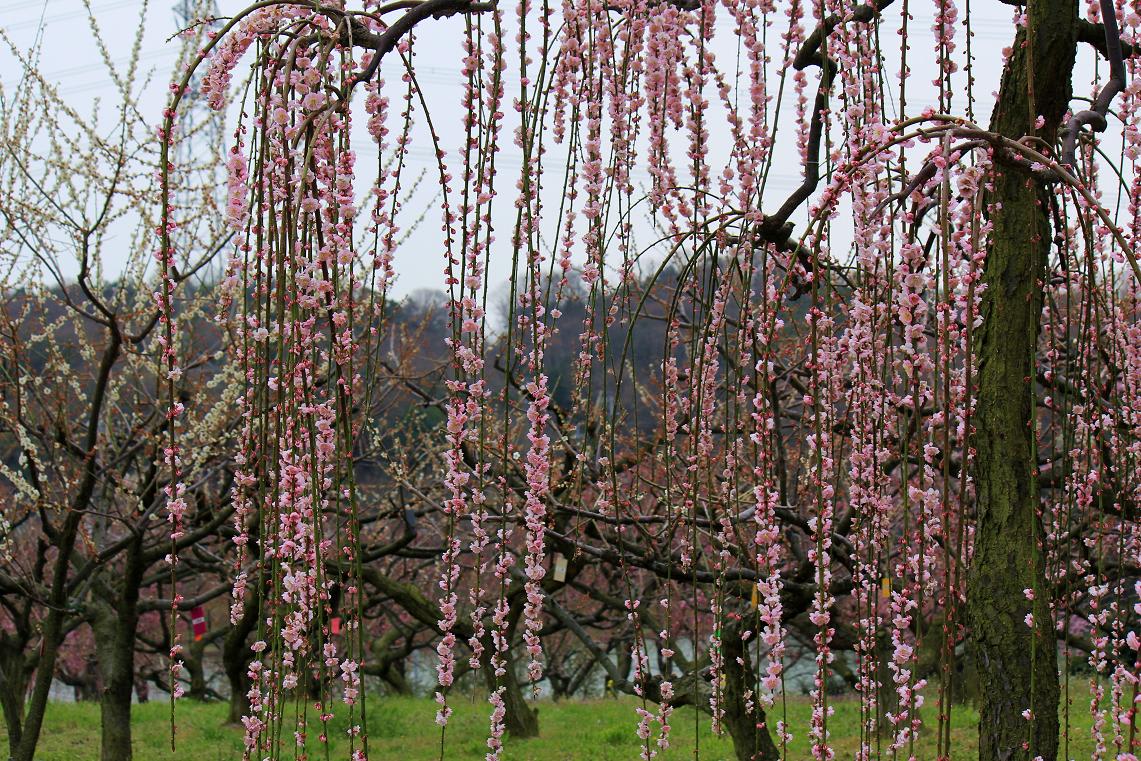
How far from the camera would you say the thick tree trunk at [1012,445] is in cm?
263

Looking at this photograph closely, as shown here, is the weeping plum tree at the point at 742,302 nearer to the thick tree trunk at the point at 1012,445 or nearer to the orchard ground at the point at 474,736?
the thick tree trunk at the point at 1012,445

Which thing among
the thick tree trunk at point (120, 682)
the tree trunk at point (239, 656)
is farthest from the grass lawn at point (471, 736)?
the thick tree trunk at point (120, 682)

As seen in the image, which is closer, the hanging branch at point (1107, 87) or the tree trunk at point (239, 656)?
the hanging branch at point (1107, 87)

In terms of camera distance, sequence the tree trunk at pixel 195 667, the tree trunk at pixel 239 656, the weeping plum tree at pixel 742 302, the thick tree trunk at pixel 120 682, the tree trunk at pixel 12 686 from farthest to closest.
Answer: the tree trunk at pixel 195 667 < the tree trunk at pixel 239 656 < the thick tree trunk at pixel 120 682 < the tree trunk at pixel 12 686 < the weeping plum tree at pixel 742 302

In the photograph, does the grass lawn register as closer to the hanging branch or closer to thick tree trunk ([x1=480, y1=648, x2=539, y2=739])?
thick tree trunk ([x1=480, y1=648, x2=539, y2=739])

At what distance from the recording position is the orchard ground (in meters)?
6.59

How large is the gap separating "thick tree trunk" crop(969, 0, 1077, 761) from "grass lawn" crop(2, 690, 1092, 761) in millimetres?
2941

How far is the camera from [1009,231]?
278cm

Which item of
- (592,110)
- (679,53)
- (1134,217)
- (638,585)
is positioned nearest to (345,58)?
(592,110)

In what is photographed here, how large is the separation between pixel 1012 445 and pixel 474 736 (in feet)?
18.4

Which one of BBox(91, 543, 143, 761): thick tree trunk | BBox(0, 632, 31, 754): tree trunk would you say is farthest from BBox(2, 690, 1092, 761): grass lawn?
BBox(0, 632, 31, 754): tree trunk

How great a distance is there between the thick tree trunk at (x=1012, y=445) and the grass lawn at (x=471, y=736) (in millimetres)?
2941

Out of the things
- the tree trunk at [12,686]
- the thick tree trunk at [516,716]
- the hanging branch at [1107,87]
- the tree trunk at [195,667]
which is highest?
the hanging branch at [1107,87]

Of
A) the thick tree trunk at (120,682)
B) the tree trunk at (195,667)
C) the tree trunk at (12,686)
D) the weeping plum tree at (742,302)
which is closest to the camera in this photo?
the weeping plum tree at (742,302)
